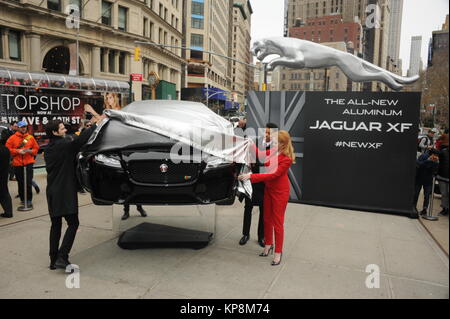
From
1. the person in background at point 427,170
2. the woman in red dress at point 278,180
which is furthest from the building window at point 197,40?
the woman in red dress at point 278,180

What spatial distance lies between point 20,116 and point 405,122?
13220 mm

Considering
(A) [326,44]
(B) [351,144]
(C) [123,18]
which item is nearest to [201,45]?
(C) [123,18]

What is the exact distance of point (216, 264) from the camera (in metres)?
4.74

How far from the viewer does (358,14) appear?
36.7ft

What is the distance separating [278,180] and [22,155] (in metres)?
5.49

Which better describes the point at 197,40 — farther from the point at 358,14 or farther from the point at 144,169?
the point at 144,169

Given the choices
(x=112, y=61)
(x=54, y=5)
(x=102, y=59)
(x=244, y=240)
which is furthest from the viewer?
(x=112, y=61)

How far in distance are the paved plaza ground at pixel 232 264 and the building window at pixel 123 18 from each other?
34.9m

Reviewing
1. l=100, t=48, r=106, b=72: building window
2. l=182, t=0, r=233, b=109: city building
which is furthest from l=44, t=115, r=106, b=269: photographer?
l=182, t=0, r=233, b=109: city building

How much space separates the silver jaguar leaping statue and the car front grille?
206 inches

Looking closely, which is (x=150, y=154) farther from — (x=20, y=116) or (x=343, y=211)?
(x=20, y=116)

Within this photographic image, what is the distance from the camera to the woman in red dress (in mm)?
4641

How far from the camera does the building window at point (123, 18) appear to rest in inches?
1487
